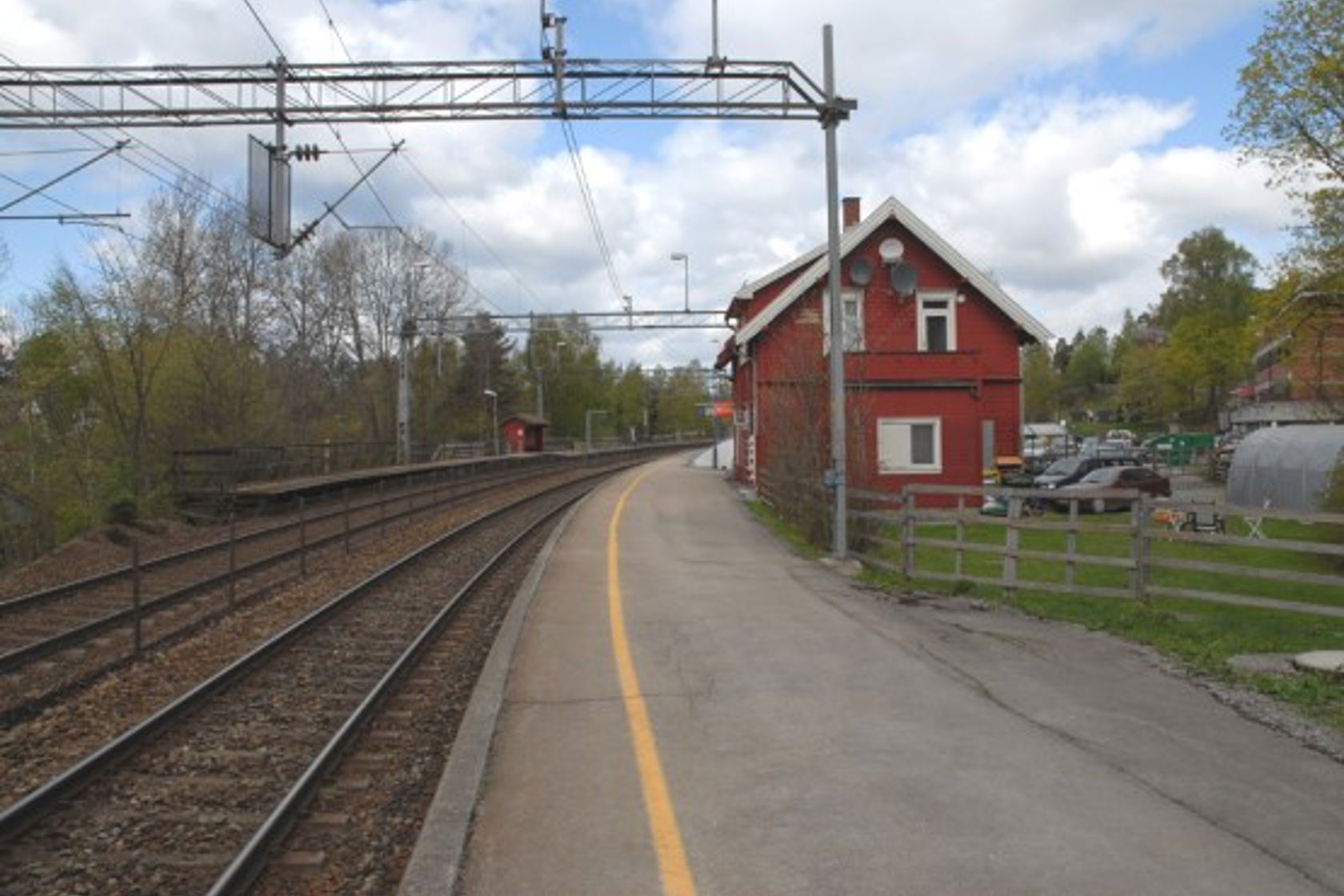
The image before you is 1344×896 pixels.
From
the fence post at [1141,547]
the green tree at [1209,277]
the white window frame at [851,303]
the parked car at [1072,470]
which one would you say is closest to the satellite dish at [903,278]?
the white window frame at [851,303]

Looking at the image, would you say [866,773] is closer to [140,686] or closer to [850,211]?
[140,686]

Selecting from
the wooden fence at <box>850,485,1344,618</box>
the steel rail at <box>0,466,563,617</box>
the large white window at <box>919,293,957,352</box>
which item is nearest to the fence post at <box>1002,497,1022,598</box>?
the wooden fence at <box>850,485,1344,618</box>

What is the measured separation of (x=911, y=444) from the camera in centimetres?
2992

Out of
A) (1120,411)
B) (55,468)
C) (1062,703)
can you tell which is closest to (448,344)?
(55,468)

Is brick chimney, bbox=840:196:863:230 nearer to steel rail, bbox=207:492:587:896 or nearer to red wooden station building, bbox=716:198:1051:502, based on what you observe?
red wooden station building, bbox=716:198:1051:502

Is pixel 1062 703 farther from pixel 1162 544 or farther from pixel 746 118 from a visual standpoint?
pixel 1162 544

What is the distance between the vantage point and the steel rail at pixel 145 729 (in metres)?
5.65

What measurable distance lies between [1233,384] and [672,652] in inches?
3808

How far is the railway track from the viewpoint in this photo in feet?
31.7

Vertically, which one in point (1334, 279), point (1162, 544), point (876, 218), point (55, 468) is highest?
point (876, 218)

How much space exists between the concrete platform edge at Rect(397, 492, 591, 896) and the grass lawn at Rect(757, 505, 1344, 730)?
217 inches

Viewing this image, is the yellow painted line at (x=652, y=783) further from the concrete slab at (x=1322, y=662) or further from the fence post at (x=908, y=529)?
the concrete slab at (x=1322, y=662)

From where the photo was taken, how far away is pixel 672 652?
985 centimetres

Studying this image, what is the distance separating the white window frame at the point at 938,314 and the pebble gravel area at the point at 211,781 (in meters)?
23.1
